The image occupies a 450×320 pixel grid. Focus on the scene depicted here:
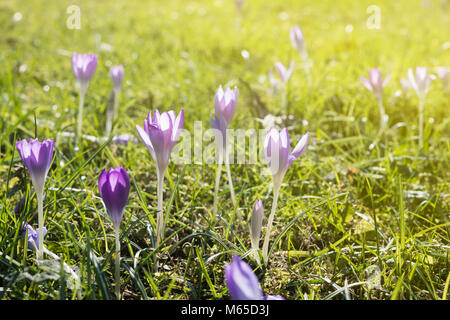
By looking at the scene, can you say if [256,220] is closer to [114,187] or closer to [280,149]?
[280,149]

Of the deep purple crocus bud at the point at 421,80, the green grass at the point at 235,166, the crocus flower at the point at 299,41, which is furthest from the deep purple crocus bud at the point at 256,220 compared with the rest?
the crocus flower at the point at 299,41

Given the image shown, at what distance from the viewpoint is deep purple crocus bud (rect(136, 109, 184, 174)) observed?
1.12 metres

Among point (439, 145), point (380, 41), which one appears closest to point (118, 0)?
point (380, 41)

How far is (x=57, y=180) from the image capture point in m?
1.54

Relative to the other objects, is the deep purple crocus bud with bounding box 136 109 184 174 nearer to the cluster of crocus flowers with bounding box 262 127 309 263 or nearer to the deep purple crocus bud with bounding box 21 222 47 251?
the cluster of crocus flowers with bounding box 262 127 309 263

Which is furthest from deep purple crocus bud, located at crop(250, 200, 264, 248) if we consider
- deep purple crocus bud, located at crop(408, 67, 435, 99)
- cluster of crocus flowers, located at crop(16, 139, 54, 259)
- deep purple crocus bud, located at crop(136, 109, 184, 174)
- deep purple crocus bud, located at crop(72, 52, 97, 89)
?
deep purple crocus bud, located at crop(408, 67, 435, 99)

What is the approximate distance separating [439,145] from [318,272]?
4.09 feet

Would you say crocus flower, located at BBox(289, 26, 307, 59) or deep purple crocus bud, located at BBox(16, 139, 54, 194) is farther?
crocus flower, located at BBox(289, 26, 307, 59)

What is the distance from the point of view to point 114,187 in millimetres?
1044

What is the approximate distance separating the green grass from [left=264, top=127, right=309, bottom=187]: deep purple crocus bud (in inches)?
7.4

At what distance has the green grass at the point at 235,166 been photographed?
120 centimetres

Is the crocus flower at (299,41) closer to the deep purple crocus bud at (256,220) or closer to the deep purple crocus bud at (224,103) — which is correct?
the deep purple crocus bud at (224,103)

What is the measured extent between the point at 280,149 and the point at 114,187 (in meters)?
0.42
